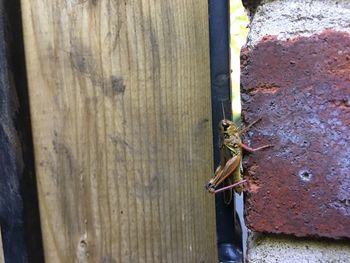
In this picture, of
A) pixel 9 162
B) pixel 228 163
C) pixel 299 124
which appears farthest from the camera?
pixel 9 162

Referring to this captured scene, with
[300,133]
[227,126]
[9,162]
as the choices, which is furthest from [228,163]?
[9,162]

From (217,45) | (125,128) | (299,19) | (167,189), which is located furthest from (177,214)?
(299,19)

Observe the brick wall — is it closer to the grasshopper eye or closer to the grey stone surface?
the grey stone surface

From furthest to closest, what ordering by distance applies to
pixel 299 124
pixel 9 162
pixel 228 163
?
pixel 9 162
pixel 228 163
pixel 299 124

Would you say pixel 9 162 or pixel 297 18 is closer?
pixel 297 18

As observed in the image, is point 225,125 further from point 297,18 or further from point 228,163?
point 297,18
